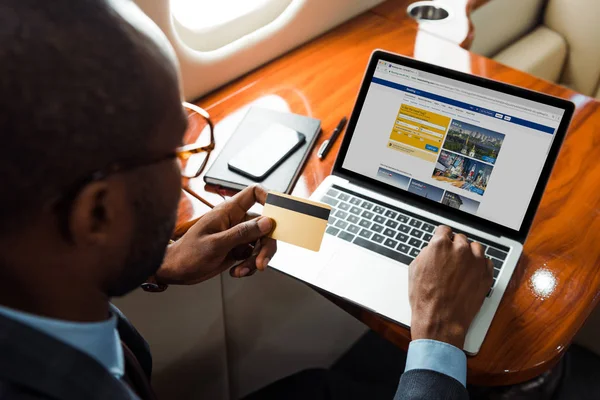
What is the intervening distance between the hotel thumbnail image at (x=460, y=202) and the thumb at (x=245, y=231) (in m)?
0.32

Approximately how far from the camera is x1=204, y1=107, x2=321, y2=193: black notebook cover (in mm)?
1047

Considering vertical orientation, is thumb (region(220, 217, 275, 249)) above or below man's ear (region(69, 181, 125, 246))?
below

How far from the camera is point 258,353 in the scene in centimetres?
149

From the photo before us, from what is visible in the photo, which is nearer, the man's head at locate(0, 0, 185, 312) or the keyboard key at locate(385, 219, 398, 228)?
the man's head at locate(0, 0, 185, 312)

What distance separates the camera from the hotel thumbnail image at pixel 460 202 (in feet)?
3.12

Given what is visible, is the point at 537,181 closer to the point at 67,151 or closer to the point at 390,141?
the point at 390,141

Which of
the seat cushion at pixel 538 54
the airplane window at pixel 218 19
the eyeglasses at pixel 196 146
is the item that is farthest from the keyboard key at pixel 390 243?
the seat cushion at pixel 538 54

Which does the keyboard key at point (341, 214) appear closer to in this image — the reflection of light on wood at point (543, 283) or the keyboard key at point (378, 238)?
the keyboard key at point (378, 238)

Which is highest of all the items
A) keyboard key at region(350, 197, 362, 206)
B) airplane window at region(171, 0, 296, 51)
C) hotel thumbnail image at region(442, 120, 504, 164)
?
airplane window at region(171, 0, 296, 51)

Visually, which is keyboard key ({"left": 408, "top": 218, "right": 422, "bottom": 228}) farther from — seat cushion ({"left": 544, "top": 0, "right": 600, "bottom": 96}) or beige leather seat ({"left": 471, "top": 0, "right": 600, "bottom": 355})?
seat cushion ({"left": 544, "top": 0, "right": 600, "bottom": 96})

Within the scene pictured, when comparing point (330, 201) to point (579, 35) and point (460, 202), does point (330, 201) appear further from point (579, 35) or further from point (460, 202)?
point (579, 35)

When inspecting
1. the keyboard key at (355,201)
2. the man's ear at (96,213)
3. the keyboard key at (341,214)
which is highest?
the man's ear at (96,213)

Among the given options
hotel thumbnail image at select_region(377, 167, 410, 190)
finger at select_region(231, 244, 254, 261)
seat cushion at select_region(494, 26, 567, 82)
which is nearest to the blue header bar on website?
hotel thumbnail image at select_region(377, 167, 410, 190)

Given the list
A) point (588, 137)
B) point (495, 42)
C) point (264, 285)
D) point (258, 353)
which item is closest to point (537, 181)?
point (588, 137)
